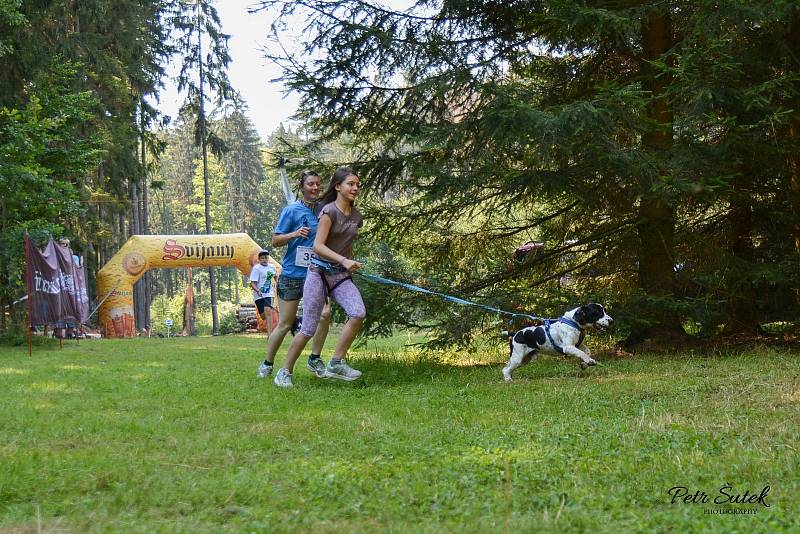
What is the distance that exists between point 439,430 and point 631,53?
6.25 meters

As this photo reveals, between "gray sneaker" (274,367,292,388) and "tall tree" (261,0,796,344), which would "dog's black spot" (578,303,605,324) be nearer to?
"tall tree" (261,0,796,344)

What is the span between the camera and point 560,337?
7758 millimetres

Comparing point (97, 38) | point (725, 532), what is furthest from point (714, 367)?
point (97, 38)

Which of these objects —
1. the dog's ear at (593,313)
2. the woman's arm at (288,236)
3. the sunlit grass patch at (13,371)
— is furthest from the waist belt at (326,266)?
the sunlit grass patch at (13,371)

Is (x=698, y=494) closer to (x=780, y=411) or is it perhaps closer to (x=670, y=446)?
(x=670, y=446)

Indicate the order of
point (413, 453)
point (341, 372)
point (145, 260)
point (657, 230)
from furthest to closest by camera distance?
1. point (145, 260)
2. point (657, 230)
3. point (341, 372)
4. point (413, 453)

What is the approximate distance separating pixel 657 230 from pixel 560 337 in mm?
2340

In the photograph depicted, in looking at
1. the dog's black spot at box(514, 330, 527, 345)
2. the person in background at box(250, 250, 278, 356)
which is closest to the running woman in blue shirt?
the dog's black spot at box(514, 330, 527, 345)

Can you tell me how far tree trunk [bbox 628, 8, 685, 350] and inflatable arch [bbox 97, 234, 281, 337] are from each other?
16539mm

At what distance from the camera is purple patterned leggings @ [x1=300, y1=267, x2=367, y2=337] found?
7.13 meters

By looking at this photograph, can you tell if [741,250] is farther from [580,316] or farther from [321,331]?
[321,331]

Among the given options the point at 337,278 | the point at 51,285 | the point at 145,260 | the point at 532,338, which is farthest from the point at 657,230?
the point at 145,260

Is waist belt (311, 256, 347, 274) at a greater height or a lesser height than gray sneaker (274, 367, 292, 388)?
greater

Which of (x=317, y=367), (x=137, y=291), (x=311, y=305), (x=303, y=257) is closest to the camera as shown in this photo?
(x=311, y=305)
